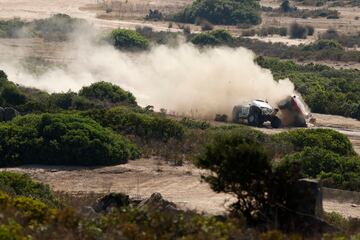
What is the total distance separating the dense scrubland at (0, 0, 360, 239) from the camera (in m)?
18.2

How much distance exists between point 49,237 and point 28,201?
3806mm

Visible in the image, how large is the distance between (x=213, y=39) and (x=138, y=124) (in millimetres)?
40248

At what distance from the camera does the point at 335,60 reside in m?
77.4

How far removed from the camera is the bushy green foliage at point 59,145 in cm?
3550

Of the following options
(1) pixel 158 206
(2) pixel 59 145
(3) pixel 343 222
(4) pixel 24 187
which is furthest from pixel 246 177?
(2) pixel 59 145

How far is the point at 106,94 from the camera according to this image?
51.1m

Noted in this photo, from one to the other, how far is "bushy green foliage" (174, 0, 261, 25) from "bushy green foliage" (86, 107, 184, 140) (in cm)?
5999

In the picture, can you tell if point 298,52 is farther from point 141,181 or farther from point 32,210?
point 32,210

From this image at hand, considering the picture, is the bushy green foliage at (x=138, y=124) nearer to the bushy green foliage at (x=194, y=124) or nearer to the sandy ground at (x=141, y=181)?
the sandy ground at (x=141, y=181)

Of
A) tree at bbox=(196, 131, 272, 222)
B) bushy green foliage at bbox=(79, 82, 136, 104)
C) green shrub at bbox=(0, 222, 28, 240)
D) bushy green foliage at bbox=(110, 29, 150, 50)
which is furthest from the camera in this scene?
bushy green foliage at bbox=(110, 29, 150, 50)

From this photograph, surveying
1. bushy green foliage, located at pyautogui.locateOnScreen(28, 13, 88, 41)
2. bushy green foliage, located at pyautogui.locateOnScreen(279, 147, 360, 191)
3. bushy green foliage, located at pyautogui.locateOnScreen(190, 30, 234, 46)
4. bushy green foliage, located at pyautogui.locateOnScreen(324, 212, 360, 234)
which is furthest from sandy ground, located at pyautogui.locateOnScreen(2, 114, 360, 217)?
bushy green foliage, located at pyautogui.locateOnScreen(28, 13, 88, 41)

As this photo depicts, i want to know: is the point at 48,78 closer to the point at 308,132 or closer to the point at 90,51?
the point at 90,51

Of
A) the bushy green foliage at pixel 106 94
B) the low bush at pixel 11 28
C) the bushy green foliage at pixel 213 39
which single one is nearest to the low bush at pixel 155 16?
the low bush at pixel 11 28

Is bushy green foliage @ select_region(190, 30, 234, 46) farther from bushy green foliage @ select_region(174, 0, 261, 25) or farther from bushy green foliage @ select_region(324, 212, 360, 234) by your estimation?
bushy green foliage @ select_region(324, 212, 360, 234)
